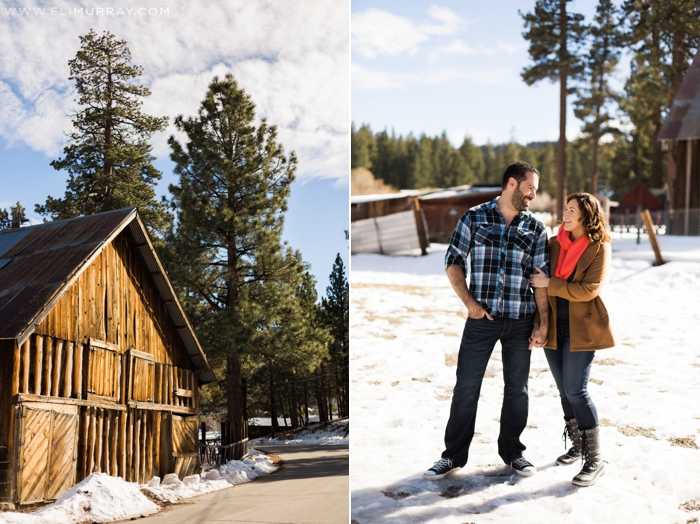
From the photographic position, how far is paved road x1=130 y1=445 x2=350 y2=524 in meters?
4.24

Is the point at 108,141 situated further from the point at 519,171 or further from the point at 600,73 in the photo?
the point at 600,73

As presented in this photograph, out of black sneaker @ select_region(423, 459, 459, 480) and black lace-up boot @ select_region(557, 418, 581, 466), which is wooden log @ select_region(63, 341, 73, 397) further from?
black lace-up boot @ select_region(557, 418, 581, 466)

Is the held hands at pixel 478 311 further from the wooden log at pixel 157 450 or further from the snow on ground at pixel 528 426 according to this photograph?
the wooden log at pixel 157 450

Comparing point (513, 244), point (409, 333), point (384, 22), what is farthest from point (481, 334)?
point (384, 22)

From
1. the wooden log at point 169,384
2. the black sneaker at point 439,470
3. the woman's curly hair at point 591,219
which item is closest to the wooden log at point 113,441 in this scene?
the wooden log at point 169,384

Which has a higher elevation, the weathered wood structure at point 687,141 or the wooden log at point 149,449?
the weathered wood structure at point 687,141

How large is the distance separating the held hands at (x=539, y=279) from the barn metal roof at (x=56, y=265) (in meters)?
2.04

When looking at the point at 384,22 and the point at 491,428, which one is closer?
the point at 491,428

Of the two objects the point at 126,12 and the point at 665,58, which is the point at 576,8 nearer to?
the point at 665,58

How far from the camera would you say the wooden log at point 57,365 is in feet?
12.5

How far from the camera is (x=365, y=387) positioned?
600 centimetres

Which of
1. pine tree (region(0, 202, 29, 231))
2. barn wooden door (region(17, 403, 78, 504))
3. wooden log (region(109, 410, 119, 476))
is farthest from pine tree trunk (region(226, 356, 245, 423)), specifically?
pine tree (region(0, 202, 29, 231))

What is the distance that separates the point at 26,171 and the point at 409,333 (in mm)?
4900

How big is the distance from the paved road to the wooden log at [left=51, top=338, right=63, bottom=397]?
37.9 inches
